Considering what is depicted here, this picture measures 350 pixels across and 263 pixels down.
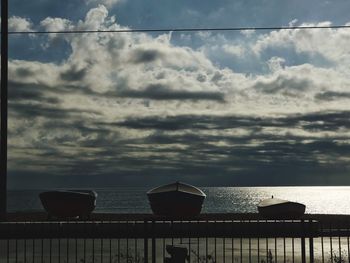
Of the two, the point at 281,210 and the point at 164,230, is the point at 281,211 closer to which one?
the point at 281,210

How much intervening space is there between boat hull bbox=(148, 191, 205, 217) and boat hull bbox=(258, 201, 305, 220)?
15.8 feet

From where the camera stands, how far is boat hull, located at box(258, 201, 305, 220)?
1604 inches

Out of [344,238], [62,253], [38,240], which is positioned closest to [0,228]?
[62,253]

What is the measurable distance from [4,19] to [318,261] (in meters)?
14.3

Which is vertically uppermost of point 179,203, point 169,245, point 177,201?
point 169,245

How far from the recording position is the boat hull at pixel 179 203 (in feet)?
129

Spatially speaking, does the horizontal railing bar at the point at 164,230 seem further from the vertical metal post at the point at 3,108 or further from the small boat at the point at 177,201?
the small boat at the point at 177,201

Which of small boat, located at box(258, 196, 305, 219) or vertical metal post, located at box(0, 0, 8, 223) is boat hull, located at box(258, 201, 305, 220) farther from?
vertical metal post, located at box(0, 0, 8, 223)

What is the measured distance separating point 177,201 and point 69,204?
7.62 metres

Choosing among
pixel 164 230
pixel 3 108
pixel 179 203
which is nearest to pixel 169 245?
pixel 164 230

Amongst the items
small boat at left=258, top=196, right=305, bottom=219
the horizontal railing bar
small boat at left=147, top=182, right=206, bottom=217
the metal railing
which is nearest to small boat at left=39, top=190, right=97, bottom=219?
small boat at left=147, top=182, right=206, bottom=217

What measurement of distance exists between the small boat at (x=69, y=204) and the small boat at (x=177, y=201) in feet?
19.0

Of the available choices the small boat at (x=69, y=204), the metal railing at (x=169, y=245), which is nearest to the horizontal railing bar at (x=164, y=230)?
the metal railing at (x=169, y=245)

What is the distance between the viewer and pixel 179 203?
39281 mm
